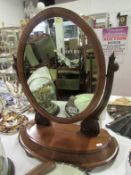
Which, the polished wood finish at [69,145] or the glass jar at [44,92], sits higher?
the glass jar at [44,92]

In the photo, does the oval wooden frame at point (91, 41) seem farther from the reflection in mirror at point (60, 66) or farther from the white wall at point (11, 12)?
the white wall at point (11, 12)

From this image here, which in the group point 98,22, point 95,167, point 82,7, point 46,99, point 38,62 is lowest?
point 95,167

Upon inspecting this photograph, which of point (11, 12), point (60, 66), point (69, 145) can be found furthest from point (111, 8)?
point (69, 145)

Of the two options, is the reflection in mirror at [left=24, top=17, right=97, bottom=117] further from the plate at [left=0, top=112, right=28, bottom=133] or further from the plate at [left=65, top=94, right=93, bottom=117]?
the plate at [left=0, top=112, right=28, bottom=133]

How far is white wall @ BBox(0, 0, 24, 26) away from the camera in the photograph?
2.35 m

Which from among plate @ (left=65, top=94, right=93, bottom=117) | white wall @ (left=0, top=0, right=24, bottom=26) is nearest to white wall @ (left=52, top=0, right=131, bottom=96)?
white wall @ (left=0, top=0, right=24, bottom=26)

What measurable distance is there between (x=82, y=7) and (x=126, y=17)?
897 mm

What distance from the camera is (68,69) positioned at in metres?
0.50

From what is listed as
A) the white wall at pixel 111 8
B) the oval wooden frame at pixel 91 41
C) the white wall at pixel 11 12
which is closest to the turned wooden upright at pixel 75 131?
the oval wooden frame at pixel 91 41

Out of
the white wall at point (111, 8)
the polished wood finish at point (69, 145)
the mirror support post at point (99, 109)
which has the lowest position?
the polished wood finish at point (69, 145)

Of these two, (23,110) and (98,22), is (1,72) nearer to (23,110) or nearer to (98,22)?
(23,110)

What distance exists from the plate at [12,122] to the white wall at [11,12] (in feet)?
6.61

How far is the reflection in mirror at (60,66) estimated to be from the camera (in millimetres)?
440

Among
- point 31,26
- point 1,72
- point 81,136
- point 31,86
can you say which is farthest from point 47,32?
point 1,72
